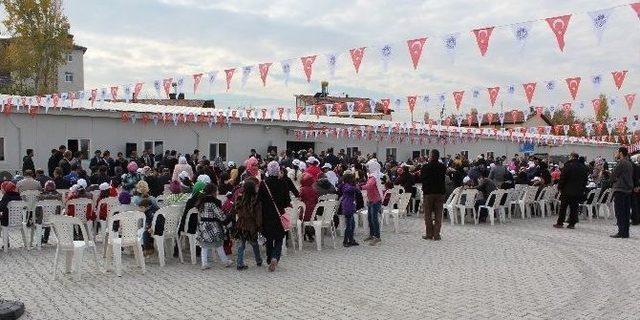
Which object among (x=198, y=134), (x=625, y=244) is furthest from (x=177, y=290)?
(x=198, y=134)

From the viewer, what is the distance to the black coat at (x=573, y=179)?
12.9 metres

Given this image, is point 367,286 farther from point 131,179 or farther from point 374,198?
point 131,179

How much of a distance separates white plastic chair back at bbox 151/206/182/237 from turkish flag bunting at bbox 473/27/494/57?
704cm

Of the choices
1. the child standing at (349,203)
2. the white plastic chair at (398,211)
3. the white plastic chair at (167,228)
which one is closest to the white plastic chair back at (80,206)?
the white plastic chair at (167,228)

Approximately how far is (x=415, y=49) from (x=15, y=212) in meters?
8.64

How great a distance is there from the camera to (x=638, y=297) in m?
6.93

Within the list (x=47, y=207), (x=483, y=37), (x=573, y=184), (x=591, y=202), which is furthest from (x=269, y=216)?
(x=591, y=202)

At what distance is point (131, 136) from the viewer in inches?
908

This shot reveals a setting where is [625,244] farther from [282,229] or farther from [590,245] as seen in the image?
[282,229]

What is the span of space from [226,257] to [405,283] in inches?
108

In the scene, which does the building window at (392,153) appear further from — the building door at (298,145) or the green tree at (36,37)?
the green tree at (36,37)

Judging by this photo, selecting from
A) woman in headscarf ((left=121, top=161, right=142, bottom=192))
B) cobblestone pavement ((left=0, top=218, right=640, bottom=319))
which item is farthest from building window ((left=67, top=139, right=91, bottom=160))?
cobblestone pavement ((left=0, top=218, right=640, bottom=319))

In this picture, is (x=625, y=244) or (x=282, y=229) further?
(x=625, y=244)

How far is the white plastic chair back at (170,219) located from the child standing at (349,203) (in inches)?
Answer: 117
